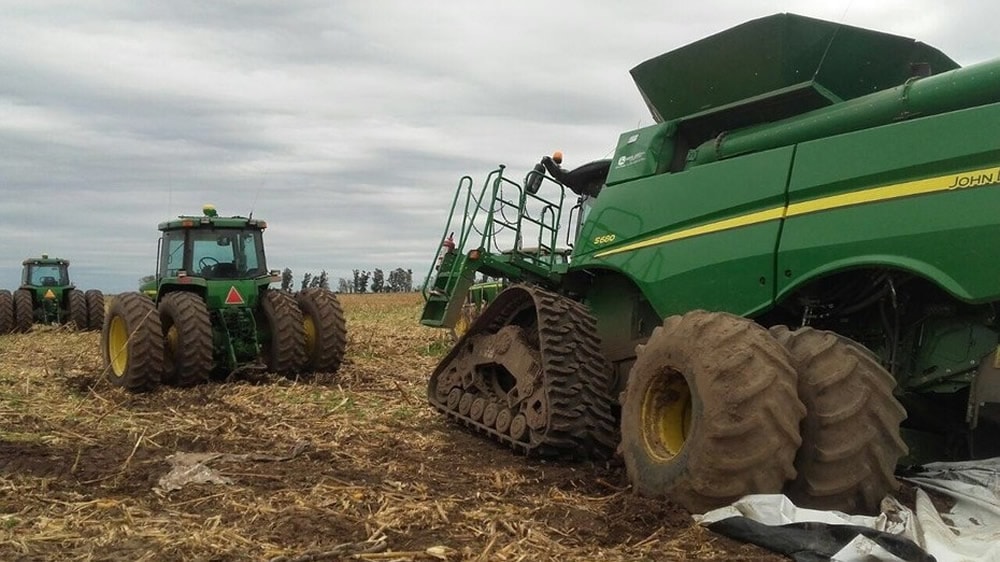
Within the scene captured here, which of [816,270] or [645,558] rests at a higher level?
[816,270]

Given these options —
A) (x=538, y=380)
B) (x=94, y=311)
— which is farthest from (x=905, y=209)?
(x=94, y=311)

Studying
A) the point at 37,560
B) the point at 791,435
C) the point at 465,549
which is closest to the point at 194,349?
the point at 37,560

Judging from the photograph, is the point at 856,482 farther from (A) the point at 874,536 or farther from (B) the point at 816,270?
(B) the point at 816,270

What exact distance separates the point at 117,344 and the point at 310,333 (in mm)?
2488

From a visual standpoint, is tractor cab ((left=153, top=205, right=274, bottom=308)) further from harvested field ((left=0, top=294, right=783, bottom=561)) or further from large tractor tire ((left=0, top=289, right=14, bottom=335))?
large tractor tire ((left=0, top=289, right=14, bottom=335))

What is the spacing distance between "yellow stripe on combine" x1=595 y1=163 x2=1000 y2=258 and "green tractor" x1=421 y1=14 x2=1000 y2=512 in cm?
1

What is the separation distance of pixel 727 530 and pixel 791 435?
575 millimetres

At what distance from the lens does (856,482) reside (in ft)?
14.1

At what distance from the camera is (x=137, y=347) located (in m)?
10.1

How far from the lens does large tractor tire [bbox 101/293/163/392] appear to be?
10.1m

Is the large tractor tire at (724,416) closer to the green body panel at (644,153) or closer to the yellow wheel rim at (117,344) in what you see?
the green body panel at (644,153)

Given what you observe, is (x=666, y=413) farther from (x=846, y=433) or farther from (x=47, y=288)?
(x=47, y=288)

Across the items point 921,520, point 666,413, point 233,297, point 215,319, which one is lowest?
point 921,520

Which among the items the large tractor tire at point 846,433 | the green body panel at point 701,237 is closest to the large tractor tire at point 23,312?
the green body panel at point 701,237
